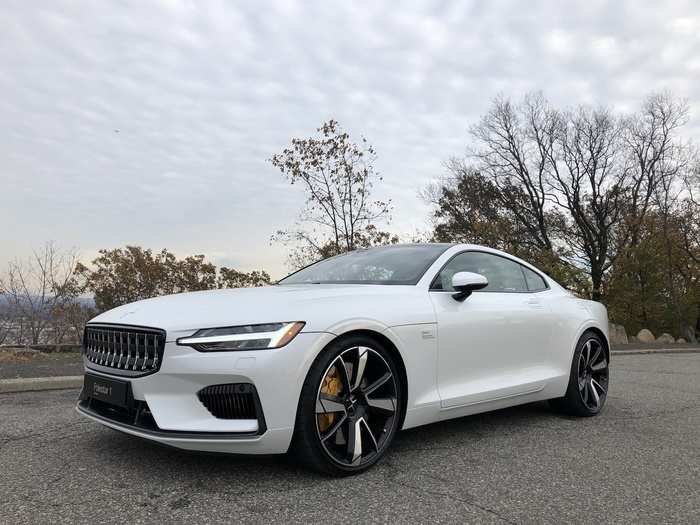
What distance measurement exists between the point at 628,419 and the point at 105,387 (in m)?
4.22

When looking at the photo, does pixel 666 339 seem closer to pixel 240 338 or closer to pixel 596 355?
pixel 596 355

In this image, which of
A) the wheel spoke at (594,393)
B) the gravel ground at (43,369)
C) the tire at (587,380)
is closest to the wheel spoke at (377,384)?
the tire at (587,380)

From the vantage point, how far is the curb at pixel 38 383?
6.10m

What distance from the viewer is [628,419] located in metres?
4.95

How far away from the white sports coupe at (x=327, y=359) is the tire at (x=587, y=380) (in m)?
0.44

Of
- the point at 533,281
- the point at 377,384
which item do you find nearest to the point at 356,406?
the point at 377,384

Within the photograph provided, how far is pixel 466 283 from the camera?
375 centimetres

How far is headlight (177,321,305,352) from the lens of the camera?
9.30 ft

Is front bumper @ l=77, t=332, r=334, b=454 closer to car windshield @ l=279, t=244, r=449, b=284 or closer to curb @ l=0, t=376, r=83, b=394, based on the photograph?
car windshield @ l=279, t=244, r=449, b=284

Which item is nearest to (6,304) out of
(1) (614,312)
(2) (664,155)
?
(1) (614,312)

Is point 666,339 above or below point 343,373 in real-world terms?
below

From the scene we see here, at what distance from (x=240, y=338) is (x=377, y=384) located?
87cm

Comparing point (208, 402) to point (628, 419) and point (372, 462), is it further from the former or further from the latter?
point (628, 419)

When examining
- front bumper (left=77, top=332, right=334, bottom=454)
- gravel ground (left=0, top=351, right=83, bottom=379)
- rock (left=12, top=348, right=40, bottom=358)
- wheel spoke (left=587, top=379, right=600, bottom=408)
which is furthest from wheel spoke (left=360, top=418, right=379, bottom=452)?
rock (left=12, top=348, right=40, bottom=358)
